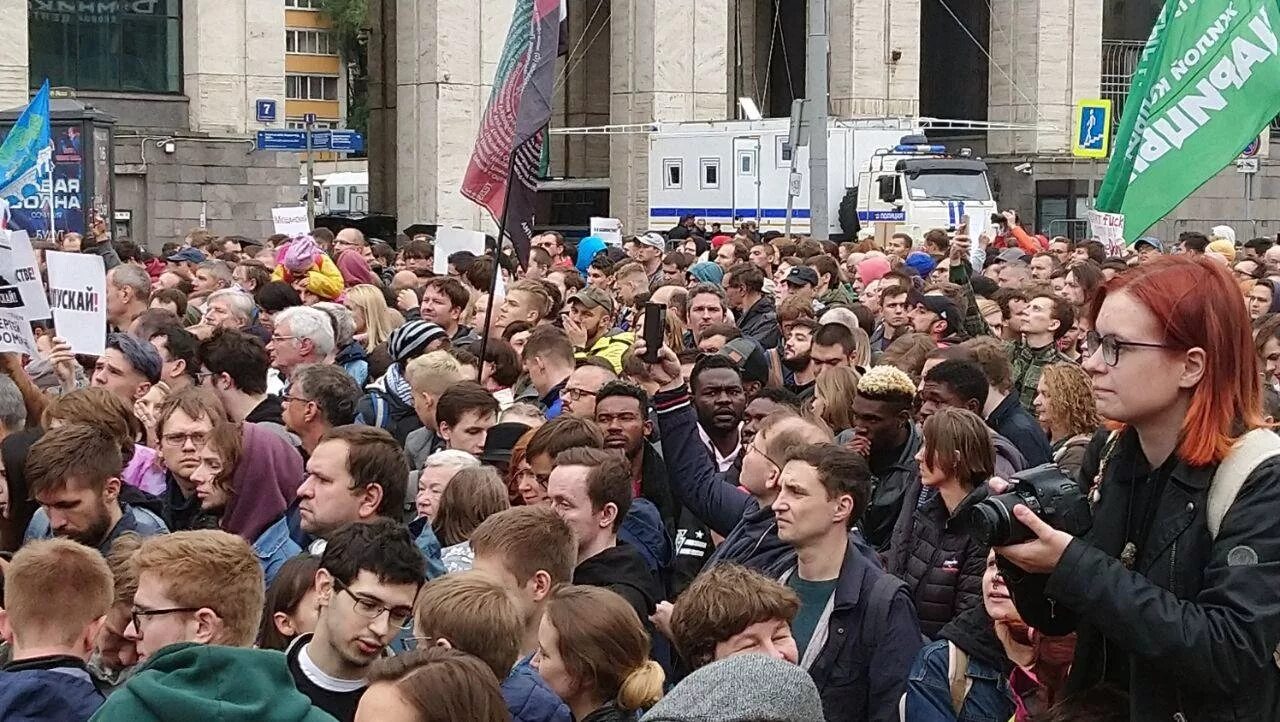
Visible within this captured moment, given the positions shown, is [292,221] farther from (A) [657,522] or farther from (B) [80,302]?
(A) [657,522]

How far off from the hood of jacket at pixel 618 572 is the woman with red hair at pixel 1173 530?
2.67 meters

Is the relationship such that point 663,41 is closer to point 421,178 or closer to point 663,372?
point 421,178

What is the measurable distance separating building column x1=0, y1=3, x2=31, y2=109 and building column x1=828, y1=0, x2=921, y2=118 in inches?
681

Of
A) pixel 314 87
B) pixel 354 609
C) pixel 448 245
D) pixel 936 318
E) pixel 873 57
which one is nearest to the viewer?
pixel 354 609

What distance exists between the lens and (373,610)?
533 centimetres

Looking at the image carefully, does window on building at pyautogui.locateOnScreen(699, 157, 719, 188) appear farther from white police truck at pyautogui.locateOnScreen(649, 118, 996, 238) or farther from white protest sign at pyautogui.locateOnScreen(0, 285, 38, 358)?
white protest sign at pyautogui.locateOnScreen(0, 285, 38, 358)

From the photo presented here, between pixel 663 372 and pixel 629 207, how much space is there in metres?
33.0

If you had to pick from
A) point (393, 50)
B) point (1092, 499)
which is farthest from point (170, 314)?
point (393, 50)

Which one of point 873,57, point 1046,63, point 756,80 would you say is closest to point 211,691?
point 873,57

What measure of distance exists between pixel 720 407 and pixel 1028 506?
5.32 metres

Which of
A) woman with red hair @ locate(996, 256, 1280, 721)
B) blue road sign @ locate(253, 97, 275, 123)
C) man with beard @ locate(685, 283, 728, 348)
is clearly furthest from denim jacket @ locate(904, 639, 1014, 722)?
blue road sign @ locate(253, 97, 275, 123)

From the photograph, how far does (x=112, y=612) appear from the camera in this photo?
562 cm

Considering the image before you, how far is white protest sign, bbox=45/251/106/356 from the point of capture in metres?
9.98

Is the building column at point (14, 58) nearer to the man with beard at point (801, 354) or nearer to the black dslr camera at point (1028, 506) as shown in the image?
the man with beard at point (801, 354)
